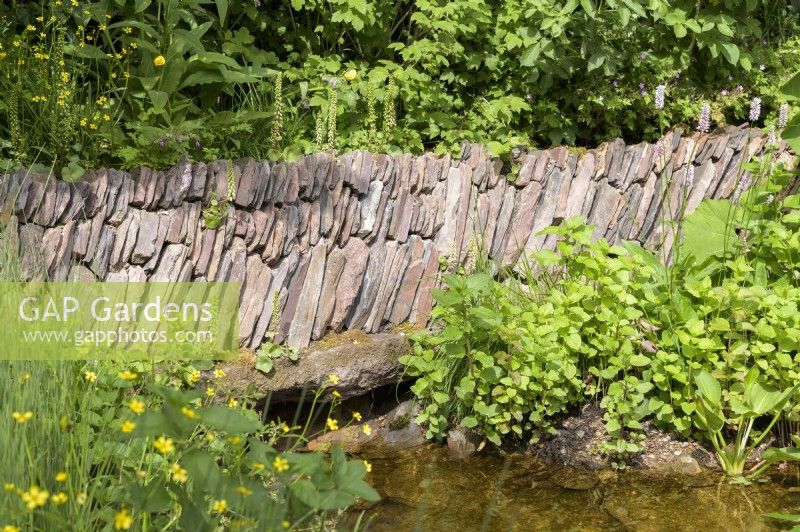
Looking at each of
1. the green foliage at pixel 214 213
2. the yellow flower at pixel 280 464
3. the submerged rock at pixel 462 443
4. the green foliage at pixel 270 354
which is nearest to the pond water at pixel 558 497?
the submerged rock at pixel 462 443

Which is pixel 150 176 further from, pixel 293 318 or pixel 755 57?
pixel 755 57

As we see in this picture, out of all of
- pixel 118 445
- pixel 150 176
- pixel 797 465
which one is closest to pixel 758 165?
pixel 797 465

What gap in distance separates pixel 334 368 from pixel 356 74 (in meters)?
1.80

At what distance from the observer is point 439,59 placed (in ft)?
16.6

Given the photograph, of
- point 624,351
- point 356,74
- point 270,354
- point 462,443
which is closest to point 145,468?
point 270,354

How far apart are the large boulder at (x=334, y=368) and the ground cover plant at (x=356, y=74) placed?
3.03 ft

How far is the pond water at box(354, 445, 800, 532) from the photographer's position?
11.5 feet

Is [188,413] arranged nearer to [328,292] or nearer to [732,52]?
[328,292]

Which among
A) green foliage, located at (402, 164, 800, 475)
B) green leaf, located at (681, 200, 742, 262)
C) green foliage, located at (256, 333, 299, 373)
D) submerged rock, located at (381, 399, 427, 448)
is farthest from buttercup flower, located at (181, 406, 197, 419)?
green leaf, located at (681, 200, 742, 262)

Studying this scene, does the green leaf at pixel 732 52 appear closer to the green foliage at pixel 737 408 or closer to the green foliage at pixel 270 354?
the green foliage at pixel 737 408

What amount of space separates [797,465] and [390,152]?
2.31 meters

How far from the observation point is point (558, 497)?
370 cm

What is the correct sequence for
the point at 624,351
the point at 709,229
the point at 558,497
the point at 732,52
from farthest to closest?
the point at 732,52
the point at 709,229
the point at 624,351
the point at 558,497

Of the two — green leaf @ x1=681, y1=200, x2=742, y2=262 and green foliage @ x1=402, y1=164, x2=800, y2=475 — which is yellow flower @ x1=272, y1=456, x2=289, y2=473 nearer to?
green foliage @ x1=402, y1=164, x2=800, y2=475
